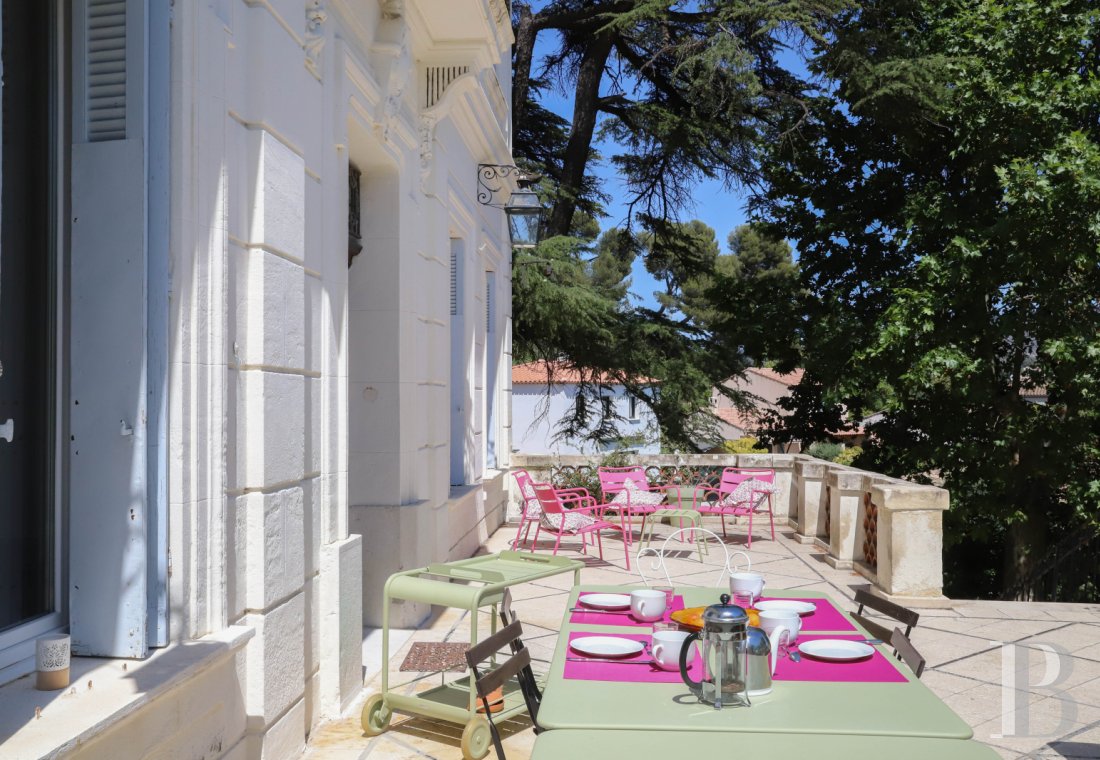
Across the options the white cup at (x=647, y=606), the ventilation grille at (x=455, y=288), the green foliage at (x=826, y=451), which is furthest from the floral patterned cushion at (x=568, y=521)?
the green foliage at (x=826, y=451)

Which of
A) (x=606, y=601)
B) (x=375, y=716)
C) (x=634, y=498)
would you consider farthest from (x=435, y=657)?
(x=634, y=498)

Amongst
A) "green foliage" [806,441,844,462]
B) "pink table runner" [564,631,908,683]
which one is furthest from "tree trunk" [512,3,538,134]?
"green foliage" [806,441,844,462]

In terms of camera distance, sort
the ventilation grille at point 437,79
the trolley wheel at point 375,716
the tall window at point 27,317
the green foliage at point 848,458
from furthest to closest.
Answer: the green foliage at point 848,458 → the ventilation grille at point 437,79 → the trolley wheel at point 375,716 → the tall window at point 27,317

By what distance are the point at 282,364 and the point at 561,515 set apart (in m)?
5.59

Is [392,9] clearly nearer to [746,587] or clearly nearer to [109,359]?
[109,359]

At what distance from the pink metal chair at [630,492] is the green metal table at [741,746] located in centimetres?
647

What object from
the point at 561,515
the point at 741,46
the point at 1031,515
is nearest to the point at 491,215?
the point at 561,515

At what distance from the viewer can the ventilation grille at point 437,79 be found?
22.1ft

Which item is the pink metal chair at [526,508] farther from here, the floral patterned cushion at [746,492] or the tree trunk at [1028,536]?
the tree trunk at [1028,536]

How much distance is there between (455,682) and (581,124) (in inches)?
470

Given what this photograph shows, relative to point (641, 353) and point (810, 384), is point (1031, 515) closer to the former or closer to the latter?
point (810, 384)

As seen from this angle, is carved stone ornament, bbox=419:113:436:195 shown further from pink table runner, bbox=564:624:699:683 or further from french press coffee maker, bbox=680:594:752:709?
french press coffee maker, bbox=680:594:752:709

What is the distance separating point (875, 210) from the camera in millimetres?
14859

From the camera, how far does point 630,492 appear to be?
978cm
